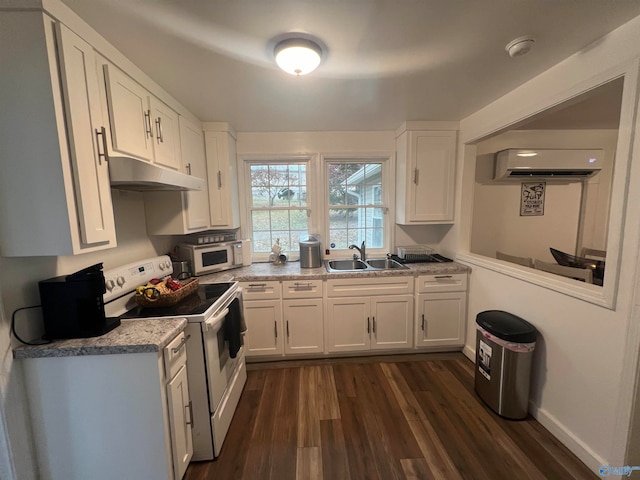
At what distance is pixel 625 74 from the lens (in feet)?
3.86

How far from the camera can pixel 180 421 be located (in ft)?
4.17

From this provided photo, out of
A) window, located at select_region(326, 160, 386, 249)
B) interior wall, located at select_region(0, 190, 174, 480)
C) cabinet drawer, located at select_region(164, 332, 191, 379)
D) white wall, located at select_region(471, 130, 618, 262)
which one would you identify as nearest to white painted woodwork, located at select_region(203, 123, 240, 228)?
window, located at select_region(326, 160, 386, 249)

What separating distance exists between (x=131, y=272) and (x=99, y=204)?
0.61m

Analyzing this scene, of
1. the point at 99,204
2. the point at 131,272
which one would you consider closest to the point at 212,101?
the point at 99,204

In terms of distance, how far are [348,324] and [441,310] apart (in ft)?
3.13

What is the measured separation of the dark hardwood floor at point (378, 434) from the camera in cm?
139

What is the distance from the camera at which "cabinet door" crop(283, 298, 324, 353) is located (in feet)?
7.56

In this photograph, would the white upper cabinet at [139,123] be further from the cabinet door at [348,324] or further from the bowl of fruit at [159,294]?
the cabinet door at [348,324]

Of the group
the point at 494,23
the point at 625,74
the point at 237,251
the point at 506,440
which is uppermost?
the point at 494,23

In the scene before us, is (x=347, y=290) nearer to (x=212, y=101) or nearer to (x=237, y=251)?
(x=237, y=251)

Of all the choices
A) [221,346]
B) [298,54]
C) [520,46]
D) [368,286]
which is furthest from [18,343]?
[520,46]

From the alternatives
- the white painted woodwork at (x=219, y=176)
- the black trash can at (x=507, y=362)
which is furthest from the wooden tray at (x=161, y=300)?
the black trash can at (x=507, y=362)

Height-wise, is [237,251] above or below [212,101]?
below

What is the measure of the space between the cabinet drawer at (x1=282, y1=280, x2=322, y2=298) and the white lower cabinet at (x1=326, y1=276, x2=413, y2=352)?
108 mm
